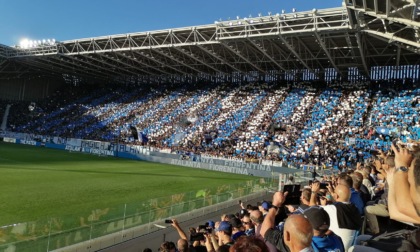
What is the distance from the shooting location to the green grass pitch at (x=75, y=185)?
53.4ft

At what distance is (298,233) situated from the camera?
312 cm

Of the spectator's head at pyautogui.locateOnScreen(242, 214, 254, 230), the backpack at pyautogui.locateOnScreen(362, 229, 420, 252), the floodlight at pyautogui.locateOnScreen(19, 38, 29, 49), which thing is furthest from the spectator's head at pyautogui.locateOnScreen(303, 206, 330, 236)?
the floodlight at pyautogui.locateOnScreen(19, 38, 29, 49)

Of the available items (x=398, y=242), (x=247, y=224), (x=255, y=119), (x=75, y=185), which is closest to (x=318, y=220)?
(x=398, y=242)

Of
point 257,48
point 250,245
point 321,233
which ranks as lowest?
point 321,233

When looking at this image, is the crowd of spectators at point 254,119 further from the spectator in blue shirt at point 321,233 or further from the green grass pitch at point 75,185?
the spectator in blue shirt at point 321,233

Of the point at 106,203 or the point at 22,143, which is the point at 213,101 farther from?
the point at 106,203

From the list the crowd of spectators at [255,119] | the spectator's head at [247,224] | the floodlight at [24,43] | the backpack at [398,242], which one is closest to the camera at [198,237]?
the crowd of spectators at [255,119]

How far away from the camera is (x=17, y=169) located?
86.5 feet

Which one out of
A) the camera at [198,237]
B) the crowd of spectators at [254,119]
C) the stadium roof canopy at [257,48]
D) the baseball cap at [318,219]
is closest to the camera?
the baseball cap at [318,219]

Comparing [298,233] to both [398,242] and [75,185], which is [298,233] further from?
[75,185]

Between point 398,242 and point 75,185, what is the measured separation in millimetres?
20787

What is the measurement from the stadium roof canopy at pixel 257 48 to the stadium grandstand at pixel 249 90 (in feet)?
0.51

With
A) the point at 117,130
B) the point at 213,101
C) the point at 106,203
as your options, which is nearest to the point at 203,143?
the point at 213,101

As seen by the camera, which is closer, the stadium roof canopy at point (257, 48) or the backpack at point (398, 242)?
the backpack at point (398, 242)
